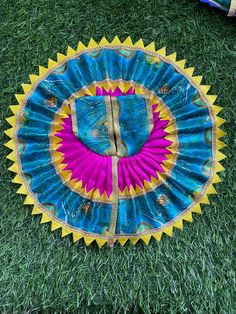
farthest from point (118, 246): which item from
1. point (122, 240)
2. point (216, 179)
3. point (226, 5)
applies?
point (226, 5)

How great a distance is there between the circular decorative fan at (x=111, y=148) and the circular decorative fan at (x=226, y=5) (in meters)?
0.18

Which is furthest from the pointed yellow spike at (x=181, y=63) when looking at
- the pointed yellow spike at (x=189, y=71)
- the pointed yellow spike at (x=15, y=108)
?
the pointed yellow spike at (x=15, y=108)

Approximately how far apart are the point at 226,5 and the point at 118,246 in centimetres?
55

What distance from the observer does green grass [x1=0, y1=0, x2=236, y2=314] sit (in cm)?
75

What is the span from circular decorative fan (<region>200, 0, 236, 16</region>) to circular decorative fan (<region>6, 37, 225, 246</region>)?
0.60ft

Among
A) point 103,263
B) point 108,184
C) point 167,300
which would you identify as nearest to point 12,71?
point 108,184

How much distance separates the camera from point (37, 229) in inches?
30.0

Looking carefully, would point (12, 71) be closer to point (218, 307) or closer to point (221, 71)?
point (221, 71)

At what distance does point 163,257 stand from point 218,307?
15 cm

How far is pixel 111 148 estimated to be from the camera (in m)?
0.75

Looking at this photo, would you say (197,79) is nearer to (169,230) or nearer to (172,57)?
(172,57)

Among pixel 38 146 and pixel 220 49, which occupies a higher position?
pixel 220 49

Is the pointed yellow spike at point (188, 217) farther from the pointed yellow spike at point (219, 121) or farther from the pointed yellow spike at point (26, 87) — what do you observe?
the pointed yellow spike at point (26, 87)

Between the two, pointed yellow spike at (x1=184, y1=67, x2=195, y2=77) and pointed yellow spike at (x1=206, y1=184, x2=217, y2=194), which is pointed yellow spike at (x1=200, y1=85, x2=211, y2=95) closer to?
pointed yellow spike at (x1=184, y1=67, x2=195, y2=77)
